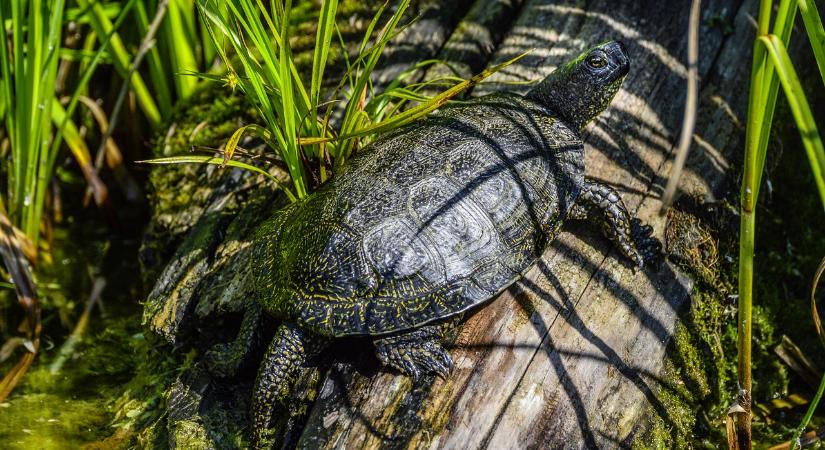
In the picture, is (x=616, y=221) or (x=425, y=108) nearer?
(x=425, y=108)

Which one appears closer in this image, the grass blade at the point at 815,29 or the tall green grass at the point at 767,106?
the tall green grass at the point at 767,106

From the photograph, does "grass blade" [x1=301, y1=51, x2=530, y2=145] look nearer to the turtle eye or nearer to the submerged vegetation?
the submerged vegetation

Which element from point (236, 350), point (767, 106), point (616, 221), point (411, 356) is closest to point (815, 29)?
point (767, 106)

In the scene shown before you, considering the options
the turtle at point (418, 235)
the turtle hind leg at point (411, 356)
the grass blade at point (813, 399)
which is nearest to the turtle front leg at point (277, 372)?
the turtle at point (418, 235)

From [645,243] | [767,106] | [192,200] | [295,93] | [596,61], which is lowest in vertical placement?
[192,200]

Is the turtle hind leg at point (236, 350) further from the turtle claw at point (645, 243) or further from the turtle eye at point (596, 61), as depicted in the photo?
the turtle eye at point (596, 61)

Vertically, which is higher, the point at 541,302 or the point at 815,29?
the point at 815,29

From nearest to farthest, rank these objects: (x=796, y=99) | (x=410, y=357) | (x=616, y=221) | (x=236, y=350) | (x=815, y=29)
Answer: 1. (x=796, y=99)
2. (x=815, y=29)
3. (x=410, y=357)
4. (x=236, y=350)
5. (x=616, y=221)

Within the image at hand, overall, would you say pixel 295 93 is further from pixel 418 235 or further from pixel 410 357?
pixel 410 357
